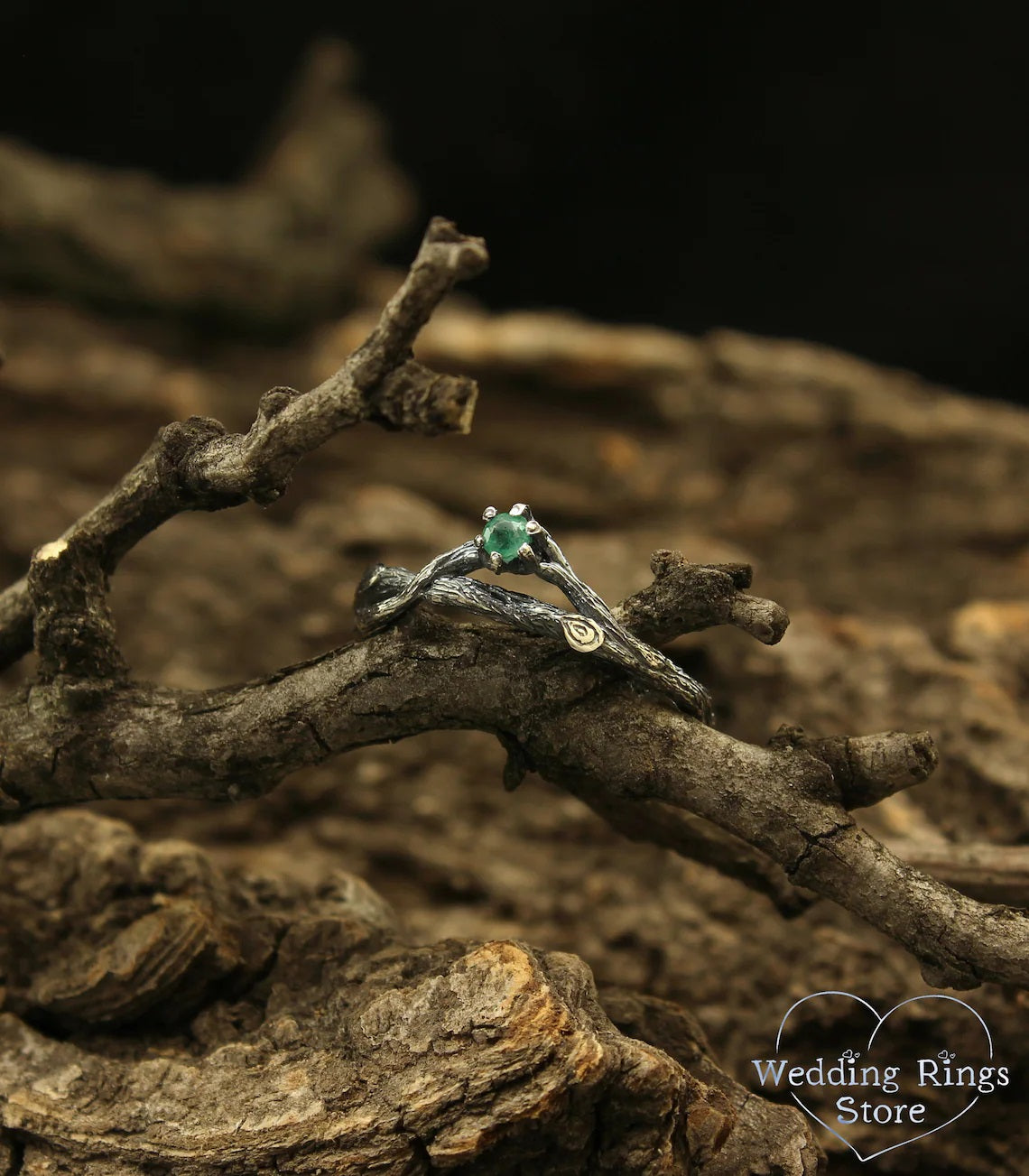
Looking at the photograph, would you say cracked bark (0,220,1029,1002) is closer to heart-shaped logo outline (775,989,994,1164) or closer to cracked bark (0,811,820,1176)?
cracked bark (0,811,820,1176)

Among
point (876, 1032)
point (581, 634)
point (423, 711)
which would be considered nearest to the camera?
point (581, 634)

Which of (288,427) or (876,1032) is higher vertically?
(288,427)

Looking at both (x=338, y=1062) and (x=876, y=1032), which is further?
(x=876, y=1032)

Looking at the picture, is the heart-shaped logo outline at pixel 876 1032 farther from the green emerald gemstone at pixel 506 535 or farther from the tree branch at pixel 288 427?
the tree branch at pixel 288 427

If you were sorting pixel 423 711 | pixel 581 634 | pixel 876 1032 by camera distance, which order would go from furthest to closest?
pixel 876 1032, pixel 423 711, pixel 581 634

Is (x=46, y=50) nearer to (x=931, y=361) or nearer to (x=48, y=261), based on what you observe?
(x=48, y=261)

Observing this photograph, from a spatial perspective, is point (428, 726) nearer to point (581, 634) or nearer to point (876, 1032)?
point (581, 634)

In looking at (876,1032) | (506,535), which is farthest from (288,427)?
(876,1032)

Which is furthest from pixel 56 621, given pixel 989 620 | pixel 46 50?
pixel 46 50
